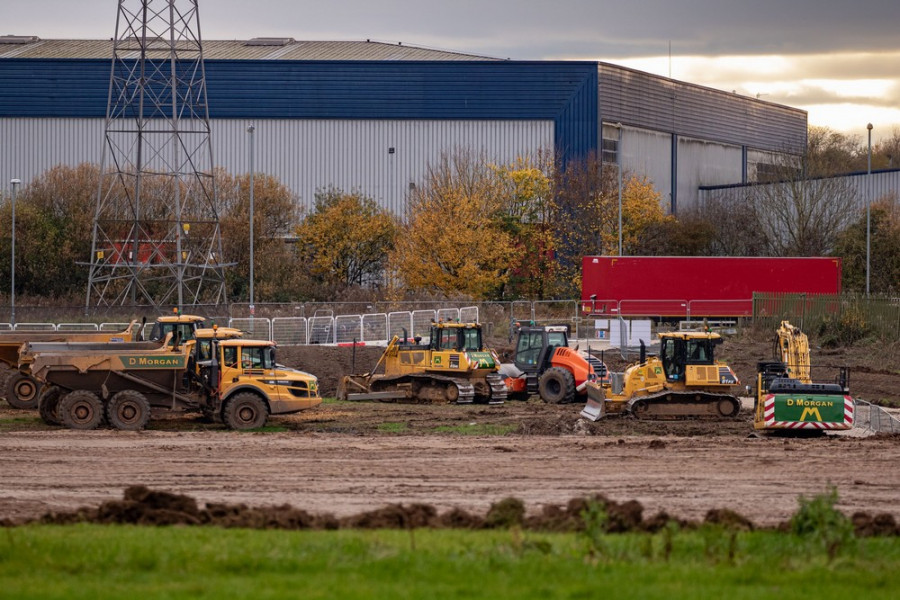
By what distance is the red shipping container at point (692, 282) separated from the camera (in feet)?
168

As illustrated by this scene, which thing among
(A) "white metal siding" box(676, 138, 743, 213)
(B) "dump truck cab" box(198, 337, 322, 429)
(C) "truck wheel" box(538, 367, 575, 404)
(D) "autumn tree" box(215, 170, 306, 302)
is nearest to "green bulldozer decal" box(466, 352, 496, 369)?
(C) "truck wheel" box(538, 367, 575, 404)

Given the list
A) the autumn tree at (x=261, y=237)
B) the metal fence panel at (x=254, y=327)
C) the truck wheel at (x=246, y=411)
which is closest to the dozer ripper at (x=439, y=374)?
the truck wheel at (x=246, y=411)

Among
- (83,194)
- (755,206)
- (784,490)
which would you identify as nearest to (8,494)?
(784,490)

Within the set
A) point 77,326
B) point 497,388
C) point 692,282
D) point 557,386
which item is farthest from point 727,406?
point 77,326

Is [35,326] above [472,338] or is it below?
below

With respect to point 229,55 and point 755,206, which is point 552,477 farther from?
point 229,55

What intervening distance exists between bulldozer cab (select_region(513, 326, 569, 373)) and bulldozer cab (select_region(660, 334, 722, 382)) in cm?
497

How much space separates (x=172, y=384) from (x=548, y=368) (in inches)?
426

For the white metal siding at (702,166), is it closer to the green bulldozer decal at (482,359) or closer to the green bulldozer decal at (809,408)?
the green bulldozer decal at (482,359)

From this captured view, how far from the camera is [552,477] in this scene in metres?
17.7

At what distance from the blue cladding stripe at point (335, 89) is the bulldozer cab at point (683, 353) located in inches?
1690

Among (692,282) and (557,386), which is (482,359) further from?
(692,282)

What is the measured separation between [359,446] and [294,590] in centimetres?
1216

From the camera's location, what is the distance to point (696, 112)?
3157 inches
